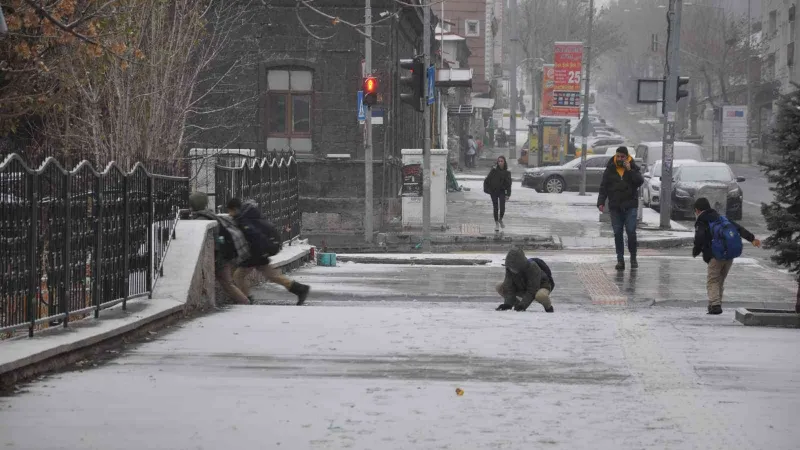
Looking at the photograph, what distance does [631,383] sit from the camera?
7617 mm

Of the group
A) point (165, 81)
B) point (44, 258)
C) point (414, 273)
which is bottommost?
point (414, 273)

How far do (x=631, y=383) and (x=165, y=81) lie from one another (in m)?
15.6

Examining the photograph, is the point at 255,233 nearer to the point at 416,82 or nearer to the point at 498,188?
the point at 416,82

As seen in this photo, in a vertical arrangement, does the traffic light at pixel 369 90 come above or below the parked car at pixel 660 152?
above

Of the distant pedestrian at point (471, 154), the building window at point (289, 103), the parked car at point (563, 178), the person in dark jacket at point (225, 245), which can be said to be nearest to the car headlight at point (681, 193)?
the building window at point (289, 103)

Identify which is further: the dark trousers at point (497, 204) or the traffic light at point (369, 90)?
the dark trousers at point (497, 204)

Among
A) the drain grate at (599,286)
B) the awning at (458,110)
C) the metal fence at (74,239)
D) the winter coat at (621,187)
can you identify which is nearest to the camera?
the metal fence at (74,239)

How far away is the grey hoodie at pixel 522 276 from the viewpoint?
13406 millimetres

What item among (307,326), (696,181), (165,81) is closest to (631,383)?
(307,326)

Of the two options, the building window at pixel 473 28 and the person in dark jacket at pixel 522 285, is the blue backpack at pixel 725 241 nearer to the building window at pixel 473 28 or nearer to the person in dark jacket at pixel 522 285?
the person in dark jacket at pixel 522 285

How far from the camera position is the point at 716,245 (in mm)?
13430

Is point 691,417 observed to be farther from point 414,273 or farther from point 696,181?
point 696,181

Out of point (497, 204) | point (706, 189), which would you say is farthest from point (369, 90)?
point (706, 189)

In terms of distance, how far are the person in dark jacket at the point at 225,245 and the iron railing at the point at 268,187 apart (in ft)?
6.66
